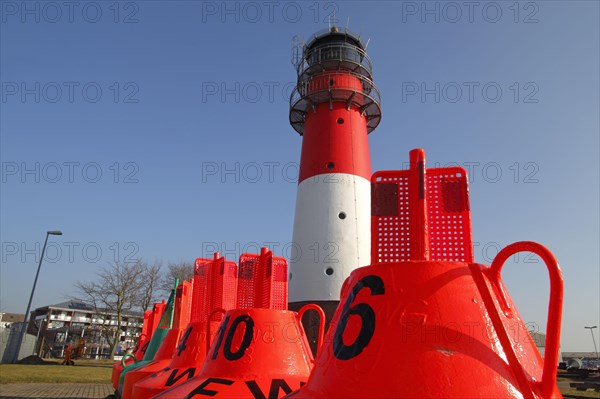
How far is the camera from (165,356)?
855 centimetres

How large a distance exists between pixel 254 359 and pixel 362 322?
248cm

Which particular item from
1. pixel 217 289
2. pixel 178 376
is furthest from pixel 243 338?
pixel 217 289

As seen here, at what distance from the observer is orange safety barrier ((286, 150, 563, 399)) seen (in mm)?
2045

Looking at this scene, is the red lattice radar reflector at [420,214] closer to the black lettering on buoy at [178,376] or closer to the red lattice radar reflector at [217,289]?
the black lettering on buoy at [178,376]

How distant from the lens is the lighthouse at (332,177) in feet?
53.4

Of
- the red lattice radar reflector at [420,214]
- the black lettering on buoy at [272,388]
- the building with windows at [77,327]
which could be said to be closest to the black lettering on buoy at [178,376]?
the black lettering on buoy at [272,388]

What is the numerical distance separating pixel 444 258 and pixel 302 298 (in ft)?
45.3

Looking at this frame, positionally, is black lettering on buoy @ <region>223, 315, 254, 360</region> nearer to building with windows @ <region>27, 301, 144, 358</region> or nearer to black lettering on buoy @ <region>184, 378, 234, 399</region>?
black lettering on buoy @ <region>184, 378, 234, 399</region>

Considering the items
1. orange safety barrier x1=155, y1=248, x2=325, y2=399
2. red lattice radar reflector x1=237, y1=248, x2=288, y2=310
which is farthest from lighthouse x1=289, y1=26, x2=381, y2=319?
orange safety barrier x1=155, y1=248, x2=325, y2=399

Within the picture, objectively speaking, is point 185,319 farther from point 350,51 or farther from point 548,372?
point 350,51

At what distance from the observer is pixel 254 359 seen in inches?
179

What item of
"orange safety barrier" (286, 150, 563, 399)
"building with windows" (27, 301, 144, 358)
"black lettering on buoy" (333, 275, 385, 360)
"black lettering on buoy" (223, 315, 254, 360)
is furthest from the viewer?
"building with windows" (27, 301, 144, 358)

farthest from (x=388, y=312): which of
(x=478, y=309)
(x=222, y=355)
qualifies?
(x=222, y=355)

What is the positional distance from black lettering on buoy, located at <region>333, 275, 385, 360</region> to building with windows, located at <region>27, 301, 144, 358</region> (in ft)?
151
